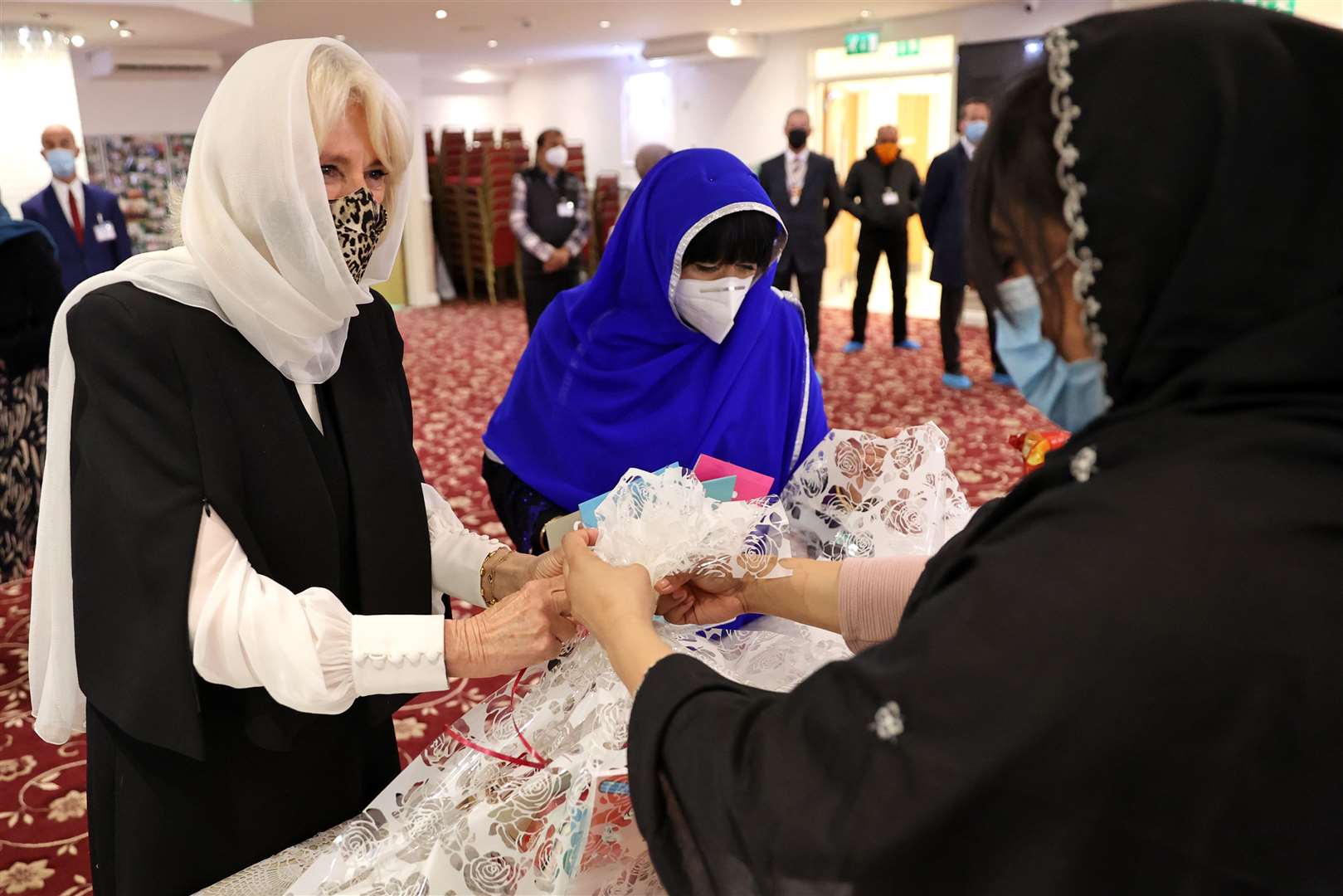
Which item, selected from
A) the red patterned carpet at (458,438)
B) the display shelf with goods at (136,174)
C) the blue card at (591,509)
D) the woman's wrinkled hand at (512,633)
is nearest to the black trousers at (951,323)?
the red patterned carpet at (458,438)

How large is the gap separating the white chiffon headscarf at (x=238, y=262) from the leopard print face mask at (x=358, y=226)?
77mm

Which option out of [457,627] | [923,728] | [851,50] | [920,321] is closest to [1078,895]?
[923,728]

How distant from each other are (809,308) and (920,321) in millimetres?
2797

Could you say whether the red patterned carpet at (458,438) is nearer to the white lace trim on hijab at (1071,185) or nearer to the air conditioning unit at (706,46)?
the white lace trim on hijab at (1071,185)

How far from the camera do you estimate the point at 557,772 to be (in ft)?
3.84

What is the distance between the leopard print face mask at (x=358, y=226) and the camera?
1.32 metres

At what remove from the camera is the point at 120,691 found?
110cm

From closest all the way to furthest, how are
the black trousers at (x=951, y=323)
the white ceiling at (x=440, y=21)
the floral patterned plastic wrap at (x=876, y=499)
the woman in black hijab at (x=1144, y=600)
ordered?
the woman in black hijab at (x=1144, y=600) → the floral patterned plastic wrap at (x=876, y=499) → the black trousers at (x=951, y=323) → the white ceiling at (x=440, y=21)

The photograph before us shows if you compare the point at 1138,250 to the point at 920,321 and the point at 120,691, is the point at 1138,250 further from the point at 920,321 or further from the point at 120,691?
the point at 920,321

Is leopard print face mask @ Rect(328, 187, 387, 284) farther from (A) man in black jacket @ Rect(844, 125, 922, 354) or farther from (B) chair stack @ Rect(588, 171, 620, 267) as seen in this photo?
(B) chair stack @ Rect(588, 171, 620, 267)

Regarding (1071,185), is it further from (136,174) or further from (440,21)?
(136,174)

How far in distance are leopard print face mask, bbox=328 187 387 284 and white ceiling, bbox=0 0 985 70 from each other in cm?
768

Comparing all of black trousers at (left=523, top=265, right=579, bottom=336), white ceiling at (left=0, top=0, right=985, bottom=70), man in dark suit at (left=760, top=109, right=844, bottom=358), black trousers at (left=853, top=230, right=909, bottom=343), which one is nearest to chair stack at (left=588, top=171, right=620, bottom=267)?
white ceiling at (left=0, top=0, right=985, bottom=70)

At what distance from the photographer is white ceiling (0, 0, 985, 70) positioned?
821 cm
